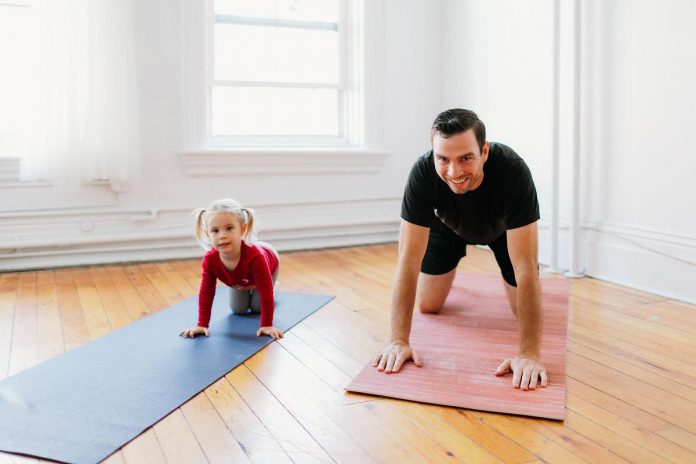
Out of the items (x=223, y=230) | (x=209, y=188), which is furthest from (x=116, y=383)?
(x=209, y=188)

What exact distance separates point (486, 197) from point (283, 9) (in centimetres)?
285

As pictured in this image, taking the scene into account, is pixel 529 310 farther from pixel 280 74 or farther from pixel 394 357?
pixel 280 74

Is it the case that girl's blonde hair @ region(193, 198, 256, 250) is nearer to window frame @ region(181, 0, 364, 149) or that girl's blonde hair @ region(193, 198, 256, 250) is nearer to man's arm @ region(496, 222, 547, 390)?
man's arm @ region(496, 222, 547, 390)

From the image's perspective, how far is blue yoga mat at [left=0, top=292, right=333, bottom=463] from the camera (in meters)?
1.60

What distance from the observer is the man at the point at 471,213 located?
1.87 m

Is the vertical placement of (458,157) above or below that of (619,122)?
below

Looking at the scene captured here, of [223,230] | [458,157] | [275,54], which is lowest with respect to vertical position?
[223,230]

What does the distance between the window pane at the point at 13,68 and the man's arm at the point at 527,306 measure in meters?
2.92

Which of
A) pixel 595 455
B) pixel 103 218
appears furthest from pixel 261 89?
pixel 595 455

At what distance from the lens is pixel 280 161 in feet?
14.2

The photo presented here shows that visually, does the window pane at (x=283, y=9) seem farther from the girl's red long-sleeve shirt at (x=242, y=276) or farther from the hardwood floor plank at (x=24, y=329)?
the girl's red long-sleeve shirt at (x=242, y=276)

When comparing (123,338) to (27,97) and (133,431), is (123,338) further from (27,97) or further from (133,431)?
(27,97)

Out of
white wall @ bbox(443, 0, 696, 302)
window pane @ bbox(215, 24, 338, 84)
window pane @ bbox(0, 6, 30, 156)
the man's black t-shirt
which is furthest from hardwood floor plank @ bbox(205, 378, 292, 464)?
window pane @ bbox(215, 24, 338, 84)

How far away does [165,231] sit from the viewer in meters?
4.10
